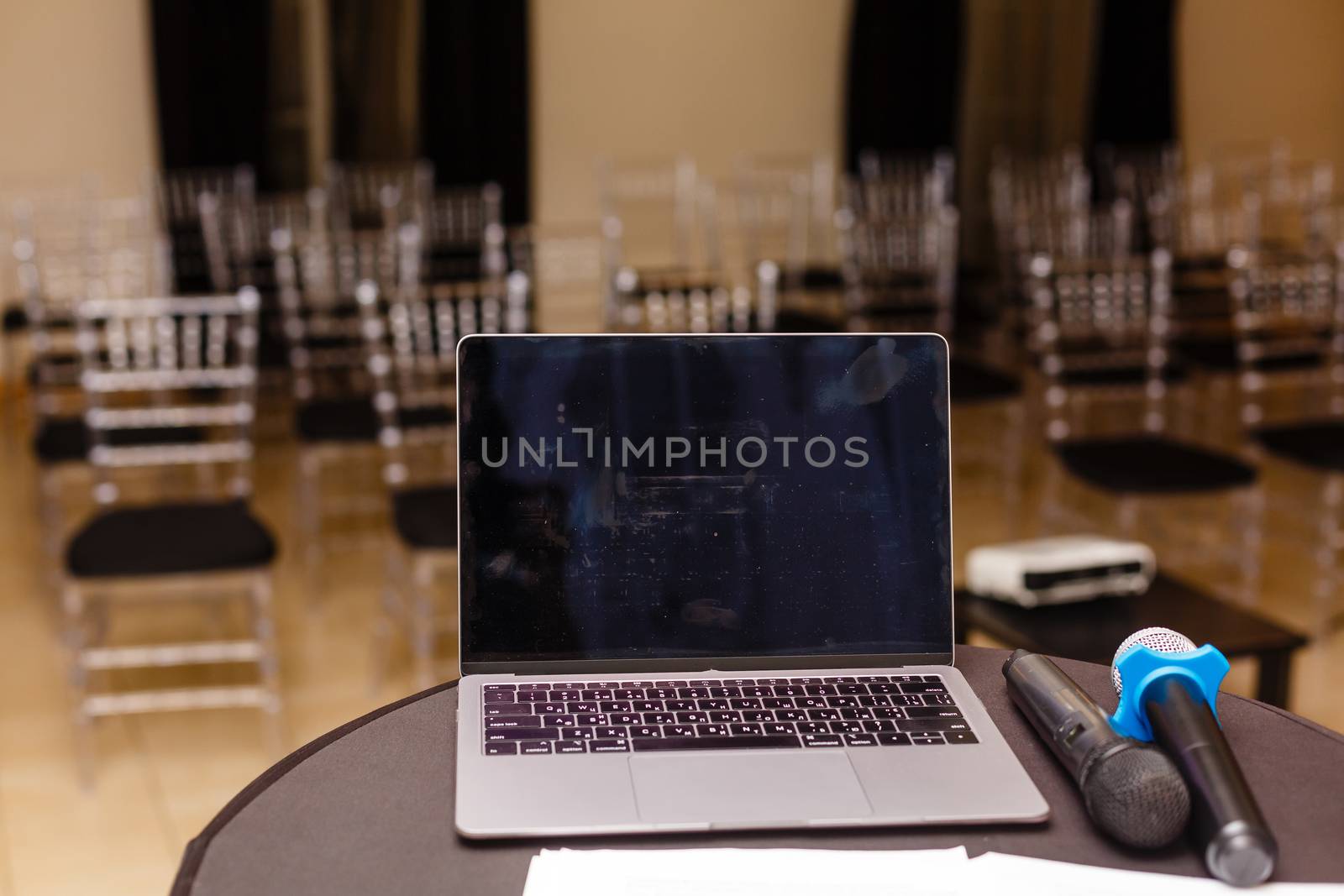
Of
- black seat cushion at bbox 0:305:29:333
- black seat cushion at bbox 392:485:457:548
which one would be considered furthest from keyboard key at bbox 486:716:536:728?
black seat cushion at bbox 0:305:29:333

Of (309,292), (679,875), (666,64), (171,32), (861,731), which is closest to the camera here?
(679,875)

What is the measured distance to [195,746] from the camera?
3057 millimetres

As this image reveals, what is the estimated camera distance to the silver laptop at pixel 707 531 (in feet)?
3.88

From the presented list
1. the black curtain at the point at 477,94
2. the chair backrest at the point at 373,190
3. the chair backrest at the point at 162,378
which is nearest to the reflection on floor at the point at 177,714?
the chair backrest at the point at 162,378

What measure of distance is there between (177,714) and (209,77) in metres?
3.35

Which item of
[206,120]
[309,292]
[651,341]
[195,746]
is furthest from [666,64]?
[651,341]

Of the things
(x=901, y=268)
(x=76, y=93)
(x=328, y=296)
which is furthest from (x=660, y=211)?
(x=76, y=93)

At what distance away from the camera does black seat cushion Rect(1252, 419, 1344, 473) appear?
3541mm

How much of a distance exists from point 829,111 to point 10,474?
3928 mm

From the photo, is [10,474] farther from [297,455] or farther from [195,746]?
[195,746]

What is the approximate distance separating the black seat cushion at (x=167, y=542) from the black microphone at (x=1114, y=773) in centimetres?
205

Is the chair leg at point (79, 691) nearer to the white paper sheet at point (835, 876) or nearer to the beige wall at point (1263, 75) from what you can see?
the white paper sheet at point (835, 876)

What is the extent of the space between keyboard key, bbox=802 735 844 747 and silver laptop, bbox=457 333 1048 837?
0.08ft

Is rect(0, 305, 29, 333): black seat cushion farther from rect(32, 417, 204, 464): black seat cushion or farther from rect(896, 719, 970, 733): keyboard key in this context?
rect(896, 719, 970, 733): keyboard key
